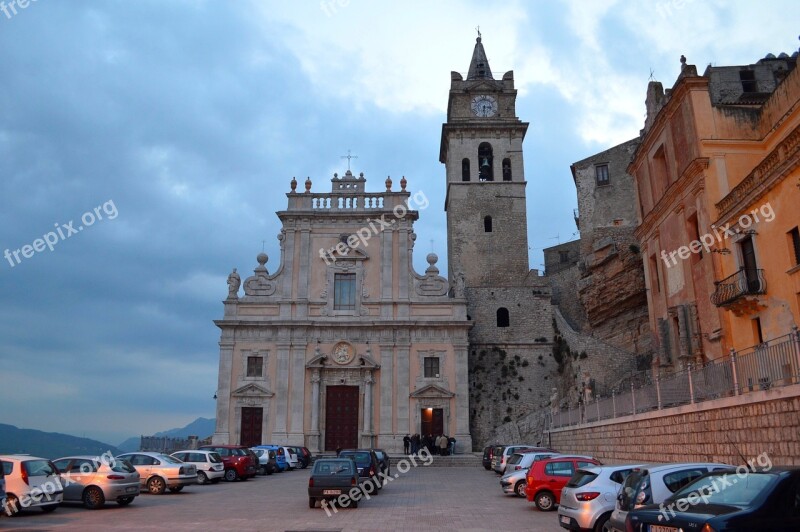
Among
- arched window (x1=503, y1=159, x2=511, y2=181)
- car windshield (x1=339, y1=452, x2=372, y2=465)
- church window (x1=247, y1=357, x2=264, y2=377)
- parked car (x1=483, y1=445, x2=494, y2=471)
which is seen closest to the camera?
car windshield (x1=339, y1=452, x2=372, y2=465)

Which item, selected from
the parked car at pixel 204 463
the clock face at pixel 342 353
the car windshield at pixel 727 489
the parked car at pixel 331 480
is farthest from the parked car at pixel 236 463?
the car windshield at pixel 727 489

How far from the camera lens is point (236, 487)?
21.7 m

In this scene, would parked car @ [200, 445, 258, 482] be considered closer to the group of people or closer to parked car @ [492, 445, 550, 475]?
parked car @ [492, 445, 550, 475]

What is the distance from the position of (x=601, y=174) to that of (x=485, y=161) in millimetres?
8197

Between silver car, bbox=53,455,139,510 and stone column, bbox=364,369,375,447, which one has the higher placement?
stone column, bbox=364,369,375,447

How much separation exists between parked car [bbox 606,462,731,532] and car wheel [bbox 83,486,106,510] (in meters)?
12.0

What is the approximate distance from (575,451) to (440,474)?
5.60 m

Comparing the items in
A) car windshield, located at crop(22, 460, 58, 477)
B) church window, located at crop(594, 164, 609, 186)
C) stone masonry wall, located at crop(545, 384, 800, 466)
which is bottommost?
car windshield, located at crop(22, 460, 58, 477)

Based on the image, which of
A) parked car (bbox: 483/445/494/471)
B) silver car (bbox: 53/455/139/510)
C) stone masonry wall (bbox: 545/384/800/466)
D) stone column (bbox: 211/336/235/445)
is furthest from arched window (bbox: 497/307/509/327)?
silver car (bbox: 53/455/139/510)

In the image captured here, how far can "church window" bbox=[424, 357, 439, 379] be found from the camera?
121 feet

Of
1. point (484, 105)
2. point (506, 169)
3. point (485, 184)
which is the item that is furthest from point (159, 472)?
point (484, 105)

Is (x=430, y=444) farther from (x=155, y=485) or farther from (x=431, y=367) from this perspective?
(x=155, y=485)

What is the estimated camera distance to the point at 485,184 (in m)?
45.9

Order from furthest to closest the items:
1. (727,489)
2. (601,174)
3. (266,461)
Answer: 1. (601,174)
2. (266,461)
3. (727,489)
